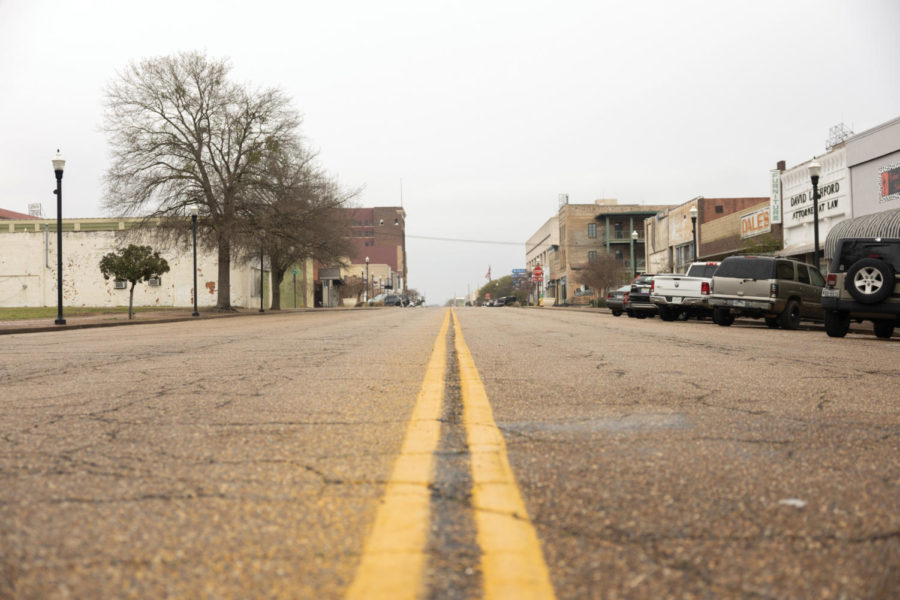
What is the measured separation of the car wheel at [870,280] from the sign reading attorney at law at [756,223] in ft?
88.4

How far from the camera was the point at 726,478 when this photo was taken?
111 inches

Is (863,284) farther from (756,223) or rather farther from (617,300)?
(756,223)

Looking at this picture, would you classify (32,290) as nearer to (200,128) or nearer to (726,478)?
(200,128)

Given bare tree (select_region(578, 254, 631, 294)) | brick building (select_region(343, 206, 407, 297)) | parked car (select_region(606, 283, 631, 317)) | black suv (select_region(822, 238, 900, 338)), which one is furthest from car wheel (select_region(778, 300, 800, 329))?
brick building (select_region(343, 206, 407, 297))

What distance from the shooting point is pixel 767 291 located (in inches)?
677

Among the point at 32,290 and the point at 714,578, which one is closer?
the point at 714,578

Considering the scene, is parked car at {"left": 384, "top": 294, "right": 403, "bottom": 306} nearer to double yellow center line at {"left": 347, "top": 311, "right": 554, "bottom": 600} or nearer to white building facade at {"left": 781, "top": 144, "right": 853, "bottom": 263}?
white building facade at {"left": 781, "top": 144, "right": 853, "bottom": 263}

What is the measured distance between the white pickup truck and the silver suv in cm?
184

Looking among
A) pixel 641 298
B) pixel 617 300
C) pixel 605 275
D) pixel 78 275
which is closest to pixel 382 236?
pixel 605 275

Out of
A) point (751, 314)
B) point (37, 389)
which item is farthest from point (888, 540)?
point (751, 314)

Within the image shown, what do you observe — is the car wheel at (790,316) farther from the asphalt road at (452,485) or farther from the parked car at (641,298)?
the asphalt road at (452,485)

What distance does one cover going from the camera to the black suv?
12172mm

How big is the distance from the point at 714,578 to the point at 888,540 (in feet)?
2.18

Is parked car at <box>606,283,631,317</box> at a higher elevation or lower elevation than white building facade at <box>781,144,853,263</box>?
lower
